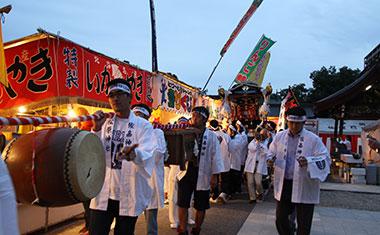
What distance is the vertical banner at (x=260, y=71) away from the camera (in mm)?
17123

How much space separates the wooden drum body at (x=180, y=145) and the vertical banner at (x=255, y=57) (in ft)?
38.6

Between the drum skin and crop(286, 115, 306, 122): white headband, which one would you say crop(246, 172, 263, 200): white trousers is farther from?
the drum skin

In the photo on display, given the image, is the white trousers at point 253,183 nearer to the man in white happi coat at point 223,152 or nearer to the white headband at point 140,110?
the man in white happi coat at point 223,152

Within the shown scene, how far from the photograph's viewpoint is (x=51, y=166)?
2.44 meters

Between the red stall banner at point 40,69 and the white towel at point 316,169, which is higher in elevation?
the red stall banner at point 40,69

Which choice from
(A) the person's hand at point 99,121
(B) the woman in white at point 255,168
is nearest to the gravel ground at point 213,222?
(B) the woman in white at point 255,168

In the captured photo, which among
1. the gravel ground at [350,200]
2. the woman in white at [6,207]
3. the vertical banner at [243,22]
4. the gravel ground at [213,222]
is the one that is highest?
the vertical banner at [243,22]

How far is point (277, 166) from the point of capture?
4.74 meters

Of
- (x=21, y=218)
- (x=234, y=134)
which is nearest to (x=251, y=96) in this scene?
(x=234, y=134)

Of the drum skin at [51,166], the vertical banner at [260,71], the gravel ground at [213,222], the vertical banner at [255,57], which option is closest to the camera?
the drum skin at [51,166]

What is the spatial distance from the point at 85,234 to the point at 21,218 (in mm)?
953

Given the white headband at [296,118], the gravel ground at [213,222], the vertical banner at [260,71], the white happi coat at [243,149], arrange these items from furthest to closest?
1. the vertical banner at [260,71]
2. the white happi coat at [243,149]
3. the gravel ground at [213,222]
4. the white headband at [296,118]

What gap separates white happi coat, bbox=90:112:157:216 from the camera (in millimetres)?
3361

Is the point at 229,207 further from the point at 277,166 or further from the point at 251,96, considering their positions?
the point at 251,96
